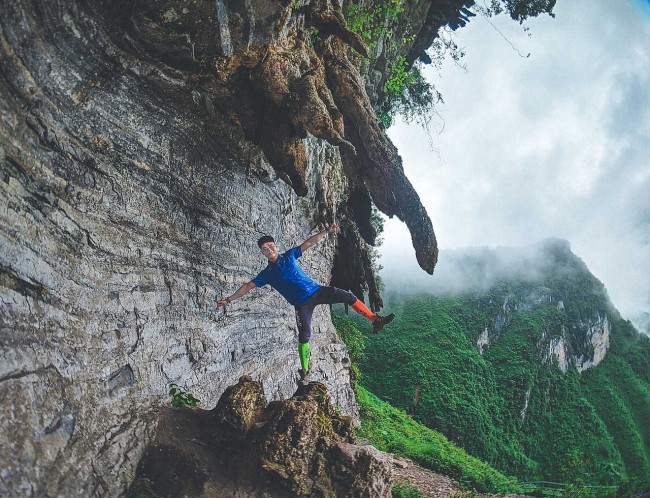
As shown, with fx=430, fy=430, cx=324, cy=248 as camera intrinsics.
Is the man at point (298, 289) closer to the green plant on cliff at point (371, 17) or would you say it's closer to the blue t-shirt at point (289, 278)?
the blue t-shirt at point (289, 278)

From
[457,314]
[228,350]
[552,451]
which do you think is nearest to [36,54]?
[228,350]

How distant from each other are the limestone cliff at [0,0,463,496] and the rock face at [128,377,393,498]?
34 cm

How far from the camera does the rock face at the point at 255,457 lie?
14.8 ft

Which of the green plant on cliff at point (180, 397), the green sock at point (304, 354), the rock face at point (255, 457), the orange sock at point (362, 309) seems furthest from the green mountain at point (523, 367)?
the rock face at point (255, 457)

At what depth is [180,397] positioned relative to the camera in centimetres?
552

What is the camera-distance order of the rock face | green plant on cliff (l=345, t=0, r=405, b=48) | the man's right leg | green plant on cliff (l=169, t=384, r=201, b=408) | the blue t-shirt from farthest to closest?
green plant on cliff (l=345, t=0, r=405, b=48), the blue t-shirt, the man's right leg, green plant on cliff (l=169, t=384, r=201, b=408), the rock face

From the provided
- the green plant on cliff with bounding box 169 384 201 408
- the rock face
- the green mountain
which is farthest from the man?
the green mountain

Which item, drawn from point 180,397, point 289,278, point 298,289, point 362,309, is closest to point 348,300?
point 362,309

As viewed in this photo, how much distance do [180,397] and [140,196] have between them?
263cm

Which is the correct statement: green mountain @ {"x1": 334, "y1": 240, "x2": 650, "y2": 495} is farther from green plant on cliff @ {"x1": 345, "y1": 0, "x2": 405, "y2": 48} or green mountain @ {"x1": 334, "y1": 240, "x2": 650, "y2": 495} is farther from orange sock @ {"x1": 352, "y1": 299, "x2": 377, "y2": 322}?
orange sock @ {"x1": 352, "y1": 299, "x2": 377, "y2": 322}

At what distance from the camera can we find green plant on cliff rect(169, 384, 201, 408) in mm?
5418

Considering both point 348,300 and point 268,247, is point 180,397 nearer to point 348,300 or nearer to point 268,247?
point 268,247

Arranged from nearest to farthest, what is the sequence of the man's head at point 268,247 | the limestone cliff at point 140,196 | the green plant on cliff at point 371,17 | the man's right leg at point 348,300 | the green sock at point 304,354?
the limestone cliff at point 140,196
the man's head at point 268,247
the man's right leg at point 348,300
the green sock at point 304,354
the green plant on cliff at point 371,17

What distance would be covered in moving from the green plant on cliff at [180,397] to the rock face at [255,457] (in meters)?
0.26
